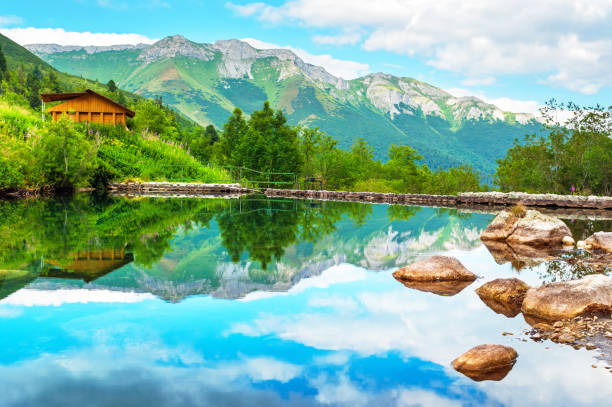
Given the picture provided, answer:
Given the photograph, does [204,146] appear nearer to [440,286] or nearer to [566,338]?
[440,286]

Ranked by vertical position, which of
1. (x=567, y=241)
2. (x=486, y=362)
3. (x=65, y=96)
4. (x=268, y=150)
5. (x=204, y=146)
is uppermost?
(x=65, y=96)

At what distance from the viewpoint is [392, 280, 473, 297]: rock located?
7562 mm

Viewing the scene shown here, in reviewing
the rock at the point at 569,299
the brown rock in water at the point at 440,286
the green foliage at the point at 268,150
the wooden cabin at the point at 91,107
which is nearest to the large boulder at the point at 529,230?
the brown rock in water at the point at 440,286

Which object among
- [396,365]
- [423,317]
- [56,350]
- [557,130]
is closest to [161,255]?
[56,350]

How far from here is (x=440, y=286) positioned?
26.0 feet

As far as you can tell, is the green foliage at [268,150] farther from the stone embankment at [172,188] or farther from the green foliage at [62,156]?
the green foliage at [62,156]

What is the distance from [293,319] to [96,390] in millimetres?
2602

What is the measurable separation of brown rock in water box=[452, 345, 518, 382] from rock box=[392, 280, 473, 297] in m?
2.53

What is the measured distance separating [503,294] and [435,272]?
1.45 meters

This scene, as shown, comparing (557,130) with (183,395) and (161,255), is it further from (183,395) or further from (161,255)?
(183,395)

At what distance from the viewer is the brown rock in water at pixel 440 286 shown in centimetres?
Result: 757

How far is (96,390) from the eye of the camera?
12.8ft

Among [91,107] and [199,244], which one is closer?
[199,244]

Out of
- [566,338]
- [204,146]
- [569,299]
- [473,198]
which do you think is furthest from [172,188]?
[204,146]
